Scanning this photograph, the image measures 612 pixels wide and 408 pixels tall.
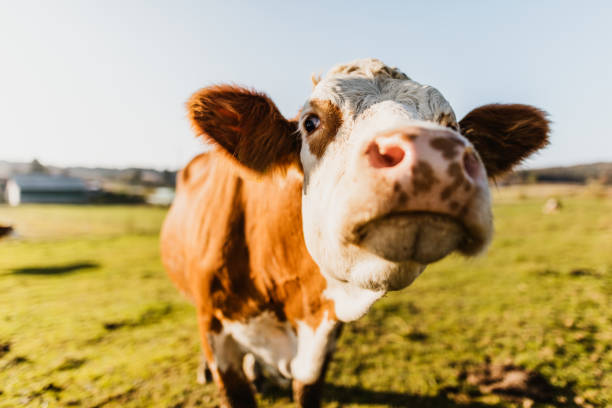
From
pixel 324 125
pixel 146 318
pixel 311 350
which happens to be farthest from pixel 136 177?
pixel 324 125

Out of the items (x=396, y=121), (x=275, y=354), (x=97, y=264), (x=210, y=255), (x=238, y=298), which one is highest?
(x=396, y=121)

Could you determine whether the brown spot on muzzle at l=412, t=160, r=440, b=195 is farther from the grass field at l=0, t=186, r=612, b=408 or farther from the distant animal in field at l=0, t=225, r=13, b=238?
the distant animal in field at l=0, t=225, r=13, b=238

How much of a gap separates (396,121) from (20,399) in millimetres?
3675

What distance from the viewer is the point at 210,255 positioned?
2396 millimetres

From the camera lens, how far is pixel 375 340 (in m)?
4.33

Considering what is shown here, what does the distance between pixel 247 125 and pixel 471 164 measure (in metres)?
1.14

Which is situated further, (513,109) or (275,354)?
(275,354)

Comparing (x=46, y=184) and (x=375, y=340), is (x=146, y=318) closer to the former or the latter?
(x=375, y=340)

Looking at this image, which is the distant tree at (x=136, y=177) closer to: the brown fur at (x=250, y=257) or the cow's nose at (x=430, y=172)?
the brown fur at (x=250, y=257)

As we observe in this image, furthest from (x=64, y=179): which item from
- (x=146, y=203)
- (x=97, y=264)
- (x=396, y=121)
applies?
(x=396, y=121)

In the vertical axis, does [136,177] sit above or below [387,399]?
below

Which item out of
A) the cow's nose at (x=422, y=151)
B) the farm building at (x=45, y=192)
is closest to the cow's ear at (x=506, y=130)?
the cow's nose at (x=422, y=151)

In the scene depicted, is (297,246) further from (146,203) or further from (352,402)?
(146,203)

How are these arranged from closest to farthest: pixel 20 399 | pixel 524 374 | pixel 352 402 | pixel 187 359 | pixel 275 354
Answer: pixel 275 354 → pixel 20 399 → pixel 352 402 → pixel 524 374 → pixel 187 359
